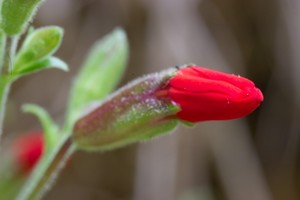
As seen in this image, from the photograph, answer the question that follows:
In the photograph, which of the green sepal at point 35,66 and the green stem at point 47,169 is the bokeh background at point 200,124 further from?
the green sepal at point 35,66

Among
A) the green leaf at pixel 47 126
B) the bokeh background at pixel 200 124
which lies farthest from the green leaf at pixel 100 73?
the bokeh background at pixel 200 124

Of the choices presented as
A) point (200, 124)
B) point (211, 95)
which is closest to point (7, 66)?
point (211, 95)

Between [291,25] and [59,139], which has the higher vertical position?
[59,139]

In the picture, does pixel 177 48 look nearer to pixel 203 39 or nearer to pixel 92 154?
pixel 203 39

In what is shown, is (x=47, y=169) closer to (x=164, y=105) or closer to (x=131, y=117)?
(x=131, y=117)

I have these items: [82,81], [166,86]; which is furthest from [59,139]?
[166,86]
